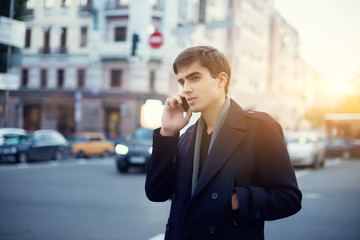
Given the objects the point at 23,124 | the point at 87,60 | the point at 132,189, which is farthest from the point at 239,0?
the point at 132,189

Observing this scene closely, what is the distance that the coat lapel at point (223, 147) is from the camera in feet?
6.54

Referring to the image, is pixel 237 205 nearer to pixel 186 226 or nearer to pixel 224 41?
pixel 186 226

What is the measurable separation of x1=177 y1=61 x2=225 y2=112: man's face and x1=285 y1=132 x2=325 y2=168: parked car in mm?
15621

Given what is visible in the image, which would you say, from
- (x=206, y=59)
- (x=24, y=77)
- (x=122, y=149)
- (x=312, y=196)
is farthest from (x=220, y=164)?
(x=24, y=77)

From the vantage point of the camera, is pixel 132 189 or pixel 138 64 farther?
pixel 138 64

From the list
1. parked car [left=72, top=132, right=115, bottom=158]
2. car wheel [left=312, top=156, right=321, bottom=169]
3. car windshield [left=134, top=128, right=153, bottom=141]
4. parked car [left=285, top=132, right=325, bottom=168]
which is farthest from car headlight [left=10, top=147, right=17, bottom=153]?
car wheel [left=312, top=156, right=321, bottom=169]

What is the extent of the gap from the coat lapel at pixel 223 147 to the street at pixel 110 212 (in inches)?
154

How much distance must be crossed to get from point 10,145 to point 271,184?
17.6m

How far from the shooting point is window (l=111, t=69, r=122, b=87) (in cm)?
3294

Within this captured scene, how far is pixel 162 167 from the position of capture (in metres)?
2.29

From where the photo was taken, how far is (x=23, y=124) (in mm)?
35281

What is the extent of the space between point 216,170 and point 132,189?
8604mm

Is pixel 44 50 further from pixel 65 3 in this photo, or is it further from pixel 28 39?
pixel 65 3

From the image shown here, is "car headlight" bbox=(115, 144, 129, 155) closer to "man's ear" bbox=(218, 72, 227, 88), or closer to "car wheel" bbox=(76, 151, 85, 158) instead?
"car wheel" bbox=(76, 151, 85, 158)
